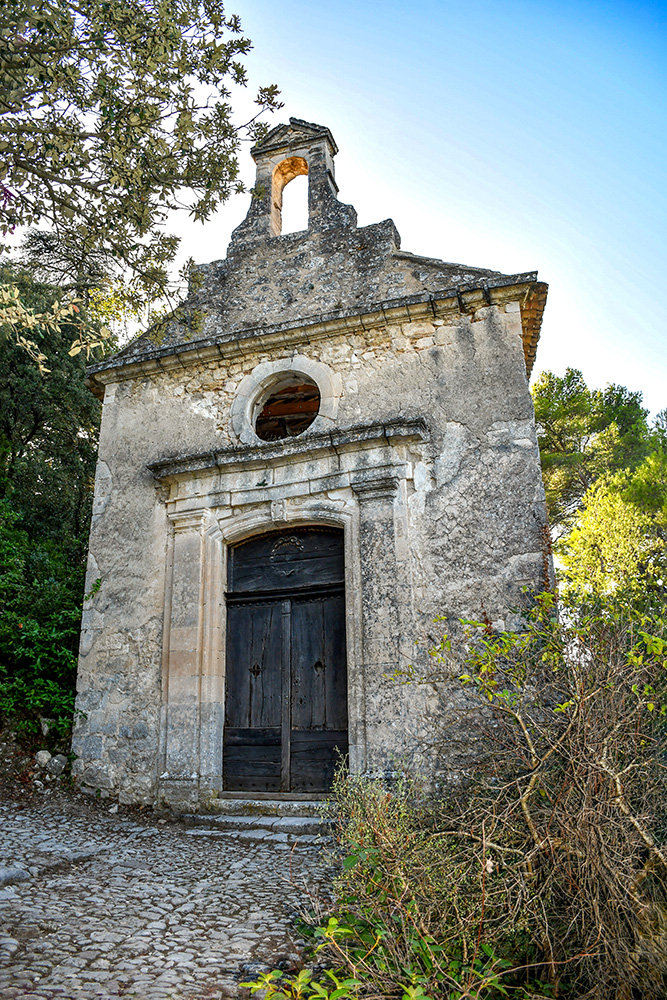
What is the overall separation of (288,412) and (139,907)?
497cm

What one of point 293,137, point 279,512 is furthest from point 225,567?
point 293,137

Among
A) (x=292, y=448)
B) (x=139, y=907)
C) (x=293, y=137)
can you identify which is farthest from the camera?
(x=293, y=137)

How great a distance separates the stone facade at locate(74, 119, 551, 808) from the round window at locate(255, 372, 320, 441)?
24.2 inches

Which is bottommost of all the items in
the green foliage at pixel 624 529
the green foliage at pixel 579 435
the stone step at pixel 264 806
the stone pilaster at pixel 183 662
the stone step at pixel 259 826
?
the stone step at pixel 259 826

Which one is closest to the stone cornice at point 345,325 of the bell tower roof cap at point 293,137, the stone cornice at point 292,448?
the stone cornice at point 292,448

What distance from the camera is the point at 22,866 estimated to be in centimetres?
391

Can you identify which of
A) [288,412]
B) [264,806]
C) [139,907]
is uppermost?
[288,412]

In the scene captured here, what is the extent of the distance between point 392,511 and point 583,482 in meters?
10.0

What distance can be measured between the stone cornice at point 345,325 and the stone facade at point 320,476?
0.02 metres

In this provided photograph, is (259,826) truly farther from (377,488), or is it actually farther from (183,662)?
(377,488)

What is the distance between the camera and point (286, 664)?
18.7 ft

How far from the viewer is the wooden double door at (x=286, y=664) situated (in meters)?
5.48

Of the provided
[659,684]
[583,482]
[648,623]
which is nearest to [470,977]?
[659,684]

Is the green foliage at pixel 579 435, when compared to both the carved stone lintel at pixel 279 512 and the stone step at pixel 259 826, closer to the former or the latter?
the carved stone lintel at pixel 279 512
